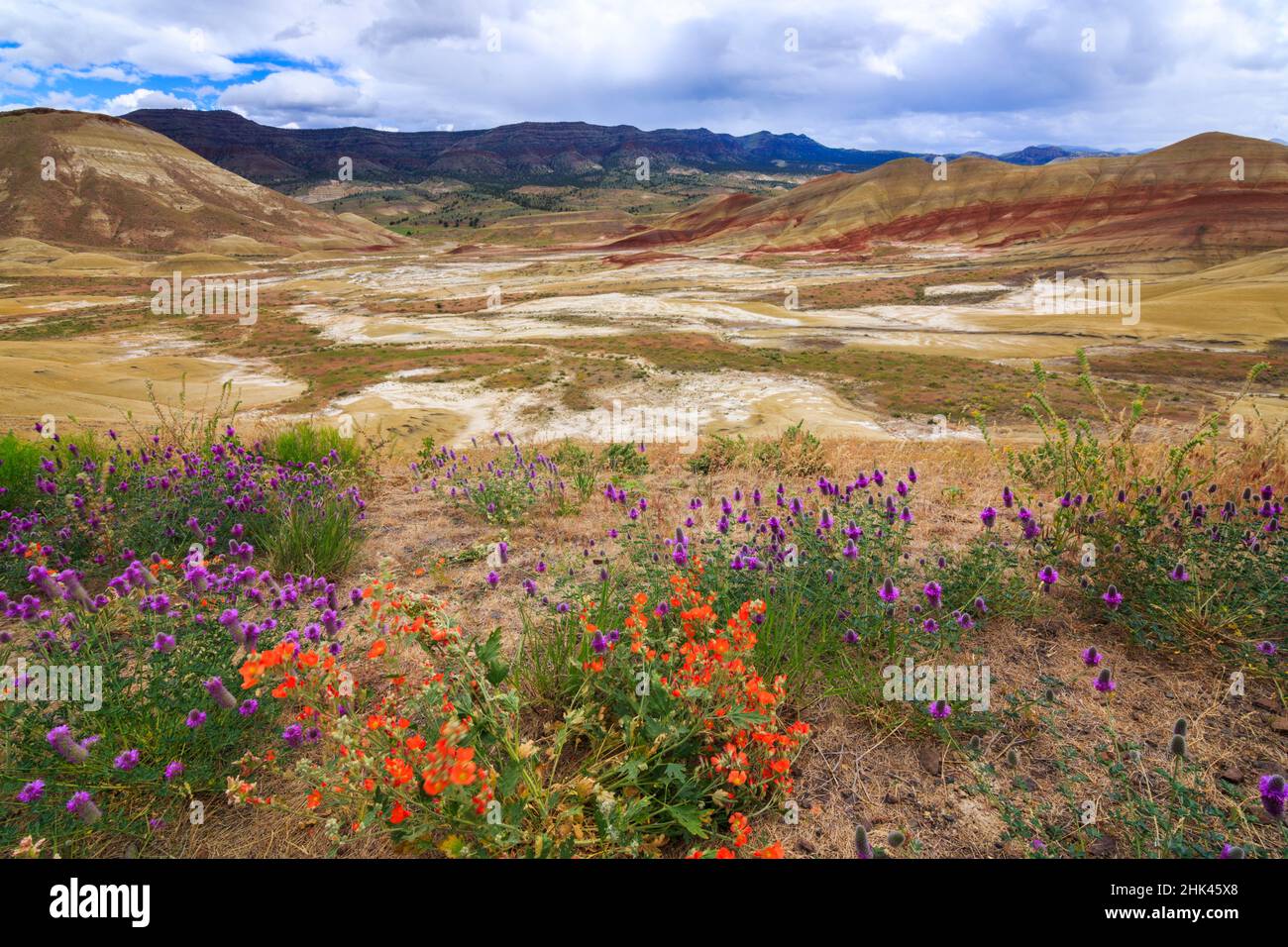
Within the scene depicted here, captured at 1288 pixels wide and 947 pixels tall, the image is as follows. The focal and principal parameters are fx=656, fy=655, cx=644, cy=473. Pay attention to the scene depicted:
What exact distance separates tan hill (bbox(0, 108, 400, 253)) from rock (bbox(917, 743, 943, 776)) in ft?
341

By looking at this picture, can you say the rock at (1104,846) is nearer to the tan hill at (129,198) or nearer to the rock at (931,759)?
the rock at (931,759)

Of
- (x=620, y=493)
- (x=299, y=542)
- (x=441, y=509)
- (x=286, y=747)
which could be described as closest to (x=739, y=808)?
(x=286, y=747)

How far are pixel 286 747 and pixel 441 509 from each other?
3.24 meters

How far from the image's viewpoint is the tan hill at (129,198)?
287ft

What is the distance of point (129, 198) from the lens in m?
91.7

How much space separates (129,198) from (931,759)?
4798 inches

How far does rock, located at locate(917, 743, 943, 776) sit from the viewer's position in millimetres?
2539

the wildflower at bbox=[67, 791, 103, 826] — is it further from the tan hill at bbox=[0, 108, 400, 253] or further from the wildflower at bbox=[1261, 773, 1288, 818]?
the tan hill at bbox=[0, 108, 400, 253]

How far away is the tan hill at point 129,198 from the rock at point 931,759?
10395 centimetres

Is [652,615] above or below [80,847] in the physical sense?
above

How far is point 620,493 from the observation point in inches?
189

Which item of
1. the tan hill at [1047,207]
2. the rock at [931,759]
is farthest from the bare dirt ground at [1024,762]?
the tan hill at [1047,207]

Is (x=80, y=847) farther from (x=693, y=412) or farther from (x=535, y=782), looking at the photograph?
(x=693, y=412)

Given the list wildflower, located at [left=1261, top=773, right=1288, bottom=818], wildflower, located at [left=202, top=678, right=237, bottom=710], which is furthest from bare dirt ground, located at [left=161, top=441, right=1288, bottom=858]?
wildflower, located at [left=202, top=678, right=237, bottom=710]
